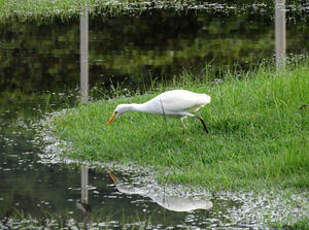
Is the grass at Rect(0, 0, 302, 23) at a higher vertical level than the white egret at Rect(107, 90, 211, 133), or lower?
higher

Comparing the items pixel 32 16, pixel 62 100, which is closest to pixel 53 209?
pixel 62 100

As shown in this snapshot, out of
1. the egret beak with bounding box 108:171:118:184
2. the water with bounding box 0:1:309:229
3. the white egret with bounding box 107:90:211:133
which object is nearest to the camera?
the water with bounding box 0:1:309:229

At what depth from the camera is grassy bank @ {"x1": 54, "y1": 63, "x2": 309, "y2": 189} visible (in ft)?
22.2

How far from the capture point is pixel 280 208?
5.98 metres

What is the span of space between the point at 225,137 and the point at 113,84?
3.81 meters

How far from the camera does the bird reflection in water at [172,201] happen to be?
6.11 m

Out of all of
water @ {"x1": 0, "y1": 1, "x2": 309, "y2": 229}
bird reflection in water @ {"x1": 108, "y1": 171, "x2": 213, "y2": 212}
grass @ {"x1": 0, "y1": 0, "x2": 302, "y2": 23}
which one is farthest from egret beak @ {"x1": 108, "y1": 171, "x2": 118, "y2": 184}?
grass @ {"x1": 0, "y1": 0, "x2": 302, "y2": 23}

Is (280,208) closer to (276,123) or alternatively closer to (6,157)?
(276,123)

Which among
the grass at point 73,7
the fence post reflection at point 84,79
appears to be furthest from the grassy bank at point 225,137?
the grass at point 73,7

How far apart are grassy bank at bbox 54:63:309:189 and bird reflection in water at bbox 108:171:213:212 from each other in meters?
0.33

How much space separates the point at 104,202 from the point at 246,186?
1.20 metres

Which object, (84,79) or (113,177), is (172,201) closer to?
(113,177)

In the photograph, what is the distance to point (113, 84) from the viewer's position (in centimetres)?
1125

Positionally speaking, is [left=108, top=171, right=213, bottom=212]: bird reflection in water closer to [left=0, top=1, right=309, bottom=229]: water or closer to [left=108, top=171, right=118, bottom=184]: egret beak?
[left=0, top=1, right=309, bottom=229]: water
